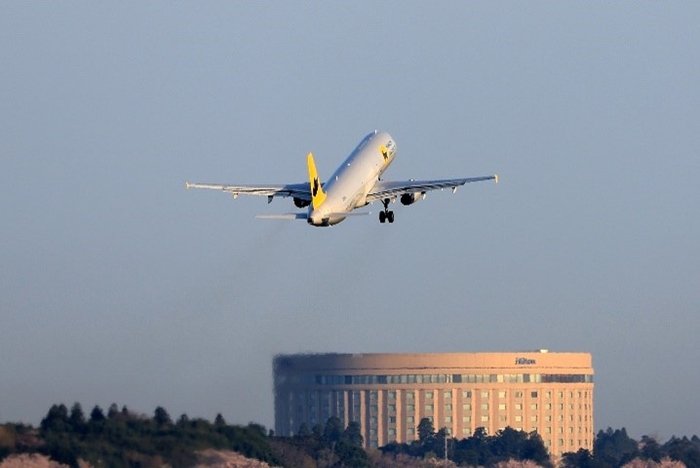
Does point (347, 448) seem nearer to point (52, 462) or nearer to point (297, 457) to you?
point (297, 457)

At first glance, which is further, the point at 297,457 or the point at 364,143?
the point at 297,457

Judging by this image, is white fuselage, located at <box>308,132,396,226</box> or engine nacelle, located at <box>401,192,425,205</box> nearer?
white fuselage, located at <box>308,132,396,226</box>

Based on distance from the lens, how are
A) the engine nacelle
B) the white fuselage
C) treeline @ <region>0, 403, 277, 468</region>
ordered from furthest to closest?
the engine nacelle → the white fuselage → treeline @ <region>0, 403, 277, 468</region>

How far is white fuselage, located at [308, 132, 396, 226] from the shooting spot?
127 m

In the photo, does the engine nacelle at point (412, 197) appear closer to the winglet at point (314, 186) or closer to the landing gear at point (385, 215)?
the landing gear at point (385, 215)

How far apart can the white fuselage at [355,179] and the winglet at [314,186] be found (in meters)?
0.32

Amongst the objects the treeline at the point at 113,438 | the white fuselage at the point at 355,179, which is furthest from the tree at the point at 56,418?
the white fuselage at the point at 355,179

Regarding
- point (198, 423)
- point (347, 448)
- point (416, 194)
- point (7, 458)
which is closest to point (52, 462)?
point (7, 458)

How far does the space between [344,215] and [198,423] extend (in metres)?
17.2

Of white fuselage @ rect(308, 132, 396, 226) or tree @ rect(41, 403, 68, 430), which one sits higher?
white fuselage @ rect(308, 132, 396, 226)

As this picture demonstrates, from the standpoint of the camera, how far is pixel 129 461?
118062mm

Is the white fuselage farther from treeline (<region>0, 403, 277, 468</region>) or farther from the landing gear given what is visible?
treeline (<region>0, 403, 277, 468</region>)

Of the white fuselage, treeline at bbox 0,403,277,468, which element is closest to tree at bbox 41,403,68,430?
treeline at bbox 0,403,277,468

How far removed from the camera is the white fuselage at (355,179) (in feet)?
415
